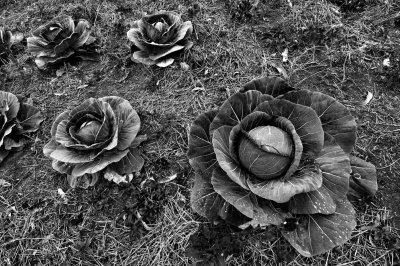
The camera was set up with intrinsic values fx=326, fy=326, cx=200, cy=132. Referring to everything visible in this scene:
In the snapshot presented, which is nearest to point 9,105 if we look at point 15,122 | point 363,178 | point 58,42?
point 15,122

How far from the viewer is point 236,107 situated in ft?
7.39

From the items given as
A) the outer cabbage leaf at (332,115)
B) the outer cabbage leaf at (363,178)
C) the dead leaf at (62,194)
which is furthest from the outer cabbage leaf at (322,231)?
the dead leaf at (62,194)

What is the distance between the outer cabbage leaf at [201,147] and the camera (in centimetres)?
229

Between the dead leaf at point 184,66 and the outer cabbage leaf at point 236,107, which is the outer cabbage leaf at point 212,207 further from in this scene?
the dead leaf at point 184,66

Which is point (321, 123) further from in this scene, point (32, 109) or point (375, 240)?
point (32, 109)

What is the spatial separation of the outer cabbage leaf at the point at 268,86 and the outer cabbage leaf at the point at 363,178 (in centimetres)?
73

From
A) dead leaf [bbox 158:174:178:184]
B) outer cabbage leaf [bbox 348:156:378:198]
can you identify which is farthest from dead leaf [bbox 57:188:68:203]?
outer cabbage leaf [bbox 348:156:378:198]

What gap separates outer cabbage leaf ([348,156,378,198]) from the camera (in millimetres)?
2338

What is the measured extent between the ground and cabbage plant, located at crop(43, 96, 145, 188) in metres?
0.13

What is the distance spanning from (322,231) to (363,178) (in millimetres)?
547

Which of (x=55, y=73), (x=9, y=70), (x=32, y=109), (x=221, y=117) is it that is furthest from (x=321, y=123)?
(x=9, y=70)

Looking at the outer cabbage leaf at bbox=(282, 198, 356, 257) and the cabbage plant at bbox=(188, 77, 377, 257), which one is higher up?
the cabbage plant at bbox=(188, 77, 377, 257)

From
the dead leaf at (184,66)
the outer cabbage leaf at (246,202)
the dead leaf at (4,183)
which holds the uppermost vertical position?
the outer cabbage leaf at (246,202)

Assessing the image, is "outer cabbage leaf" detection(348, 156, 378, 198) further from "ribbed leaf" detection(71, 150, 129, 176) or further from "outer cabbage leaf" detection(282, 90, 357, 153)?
"ribbed leaf" detection(71, 150, 129, 176)
